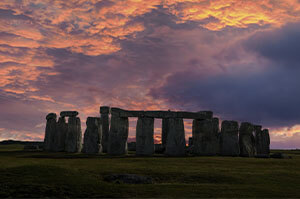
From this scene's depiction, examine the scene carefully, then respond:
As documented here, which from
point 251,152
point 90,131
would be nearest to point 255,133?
point 251,152

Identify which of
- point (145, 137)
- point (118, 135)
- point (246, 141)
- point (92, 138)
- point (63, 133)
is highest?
point (63, 133)

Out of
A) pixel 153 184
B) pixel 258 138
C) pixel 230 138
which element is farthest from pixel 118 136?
pixel 258 138

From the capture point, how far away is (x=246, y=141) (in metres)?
35.5

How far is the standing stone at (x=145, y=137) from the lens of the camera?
3181cm

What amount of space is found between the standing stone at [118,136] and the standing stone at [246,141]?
497 inches

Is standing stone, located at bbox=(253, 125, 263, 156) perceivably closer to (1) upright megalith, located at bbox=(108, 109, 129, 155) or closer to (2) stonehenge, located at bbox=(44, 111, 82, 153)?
(1) upright megalith, located at bbox=(108, 109, 129, 155)

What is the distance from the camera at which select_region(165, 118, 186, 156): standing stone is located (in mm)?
32125

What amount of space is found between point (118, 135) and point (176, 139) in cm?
575

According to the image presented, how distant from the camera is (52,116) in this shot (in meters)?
39.6

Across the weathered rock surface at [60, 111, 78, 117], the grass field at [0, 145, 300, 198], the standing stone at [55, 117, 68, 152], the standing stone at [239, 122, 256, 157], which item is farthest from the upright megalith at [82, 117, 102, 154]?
the standing stone at [239, 122, 256, 157]

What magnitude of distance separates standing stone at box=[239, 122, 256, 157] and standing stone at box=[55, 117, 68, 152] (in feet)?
65.8

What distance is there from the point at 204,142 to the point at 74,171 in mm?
19085

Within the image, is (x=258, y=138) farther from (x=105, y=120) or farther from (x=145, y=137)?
(x=105, y=120)

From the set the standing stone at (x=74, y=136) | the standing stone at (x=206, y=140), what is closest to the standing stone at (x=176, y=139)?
the standing stone at (x=206, y=140)
